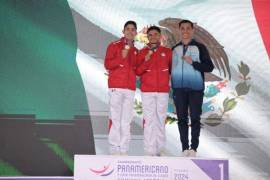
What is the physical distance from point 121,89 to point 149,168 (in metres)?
0.95

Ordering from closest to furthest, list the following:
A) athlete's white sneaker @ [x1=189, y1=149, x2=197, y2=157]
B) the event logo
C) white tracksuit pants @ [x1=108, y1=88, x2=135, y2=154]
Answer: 1. the event logo
2. white tracksuit pants @ [x1=108, y1=88, x2=135, y2=154]
3. athlete's white sneaker @ [x1=189, y1=149, x2=197, y2=157]

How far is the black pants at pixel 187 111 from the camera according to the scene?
4.57 meters

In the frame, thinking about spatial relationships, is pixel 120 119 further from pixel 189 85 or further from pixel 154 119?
pixel 189 85

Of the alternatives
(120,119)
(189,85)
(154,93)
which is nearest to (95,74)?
(120,119)

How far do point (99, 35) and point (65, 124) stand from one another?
1133mm

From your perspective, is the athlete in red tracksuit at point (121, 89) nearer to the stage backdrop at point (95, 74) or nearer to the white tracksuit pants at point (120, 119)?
the white tracksuit pants at point (120, 119)

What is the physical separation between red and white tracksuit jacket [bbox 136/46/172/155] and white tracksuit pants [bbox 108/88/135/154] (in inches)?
7.8

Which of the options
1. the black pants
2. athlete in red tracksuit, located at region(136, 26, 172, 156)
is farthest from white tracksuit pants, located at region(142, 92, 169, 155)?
the black pants

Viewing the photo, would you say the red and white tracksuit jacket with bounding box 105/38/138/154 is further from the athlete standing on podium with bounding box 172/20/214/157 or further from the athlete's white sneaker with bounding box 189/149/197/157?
the athlete's white sneaker with bounding box 189/149/197/157

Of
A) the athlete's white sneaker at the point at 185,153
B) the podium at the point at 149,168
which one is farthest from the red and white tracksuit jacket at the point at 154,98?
the podium at the point at 149,168

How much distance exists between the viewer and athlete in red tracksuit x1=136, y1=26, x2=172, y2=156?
4.48 metres

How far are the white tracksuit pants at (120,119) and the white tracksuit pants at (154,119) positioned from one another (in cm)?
19

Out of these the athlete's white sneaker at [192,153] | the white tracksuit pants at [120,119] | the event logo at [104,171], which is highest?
the white tracksuit pants at [120,119]

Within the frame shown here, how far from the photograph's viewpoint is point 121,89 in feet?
14.6
